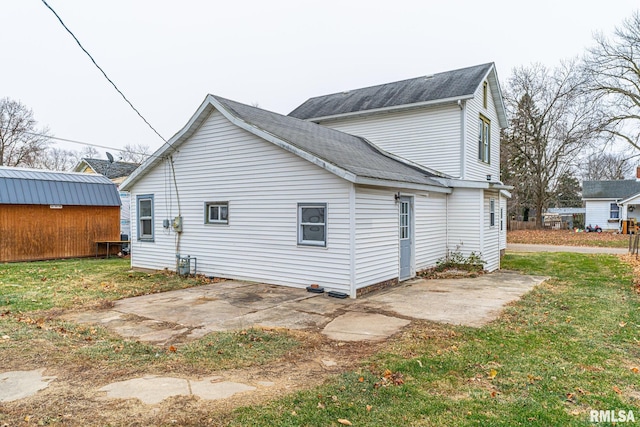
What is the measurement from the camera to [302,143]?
30.9 feet

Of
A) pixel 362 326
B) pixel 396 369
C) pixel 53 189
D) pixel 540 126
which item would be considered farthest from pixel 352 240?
pixel 540 126

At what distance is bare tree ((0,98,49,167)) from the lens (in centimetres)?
3188

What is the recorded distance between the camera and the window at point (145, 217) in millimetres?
12352

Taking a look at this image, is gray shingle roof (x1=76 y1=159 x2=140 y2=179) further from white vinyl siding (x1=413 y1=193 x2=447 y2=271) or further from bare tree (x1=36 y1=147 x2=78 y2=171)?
white vinyl siding (x1=413 y1=193 x2=447 y2=271)

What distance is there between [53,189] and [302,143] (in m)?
12.4

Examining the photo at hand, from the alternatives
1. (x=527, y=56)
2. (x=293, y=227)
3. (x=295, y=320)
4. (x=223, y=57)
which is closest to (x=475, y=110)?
(x=293, y=227)

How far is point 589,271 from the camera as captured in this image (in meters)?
12.3

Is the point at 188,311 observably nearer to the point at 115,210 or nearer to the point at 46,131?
the point at 115,210

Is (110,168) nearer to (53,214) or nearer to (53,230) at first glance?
(53,214)

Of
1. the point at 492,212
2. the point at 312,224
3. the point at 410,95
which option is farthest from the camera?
the point at 410,95

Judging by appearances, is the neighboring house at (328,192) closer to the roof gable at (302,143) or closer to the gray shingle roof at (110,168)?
the roof gable at (302,143)

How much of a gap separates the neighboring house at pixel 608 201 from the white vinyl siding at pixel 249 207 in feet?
113

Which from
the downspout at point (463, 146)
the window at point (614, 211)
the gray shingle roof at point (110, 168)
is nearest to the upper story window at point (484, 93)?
the downspout at point (463, 146)

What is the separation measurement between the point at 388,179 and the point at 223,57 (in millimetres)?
14597
